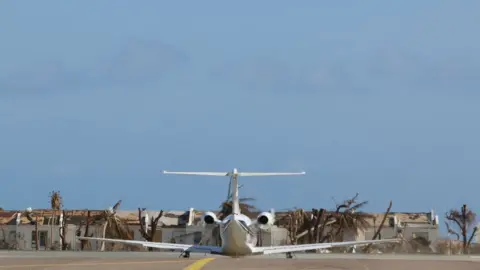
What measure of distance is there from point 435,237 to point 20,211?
43.3m

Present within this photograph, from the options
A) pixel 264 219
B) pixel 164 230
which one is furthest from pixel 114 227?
pixel 264 219

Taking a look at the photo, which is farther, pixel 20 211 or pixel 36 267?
pixel 20 211

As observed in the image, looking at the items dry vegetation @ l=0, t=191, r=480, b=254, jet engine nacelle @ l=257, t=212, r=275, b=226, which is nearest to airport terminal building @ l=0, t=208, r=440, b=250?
dry vegetation @ l=0, t=191, r=480, b=254

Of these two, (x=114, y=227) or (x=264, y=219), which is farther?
(x=114, y=227)

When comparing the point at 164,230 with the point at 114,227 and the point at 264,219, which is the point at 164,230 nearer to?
the point at 114,227

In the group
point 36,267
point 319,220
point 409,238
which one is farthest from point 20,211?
point 36,267

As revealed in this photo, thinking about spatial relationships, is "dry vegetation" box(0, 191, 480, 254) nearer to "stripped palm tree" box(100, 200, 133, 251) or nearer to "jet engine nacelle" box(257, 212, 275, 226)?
"stripped palm tree" box(100, 200, 133, 251)

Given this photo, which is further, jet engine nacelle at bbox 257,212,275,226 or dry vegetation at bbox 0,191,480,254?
dry vegetation at bbox 0,191,480,254

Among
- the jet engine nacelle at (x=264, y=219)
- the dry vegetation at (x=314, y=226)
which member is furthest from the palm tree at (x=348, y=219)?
the jet engine nacelle at (x=264, y=219)

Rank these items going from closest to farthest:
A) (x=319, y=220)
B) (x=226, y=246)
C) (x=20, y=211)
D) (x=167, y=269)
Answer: (x=167, y=269) < (x=226, y=246) < (x=319, y=220) < (x=20, y=211)

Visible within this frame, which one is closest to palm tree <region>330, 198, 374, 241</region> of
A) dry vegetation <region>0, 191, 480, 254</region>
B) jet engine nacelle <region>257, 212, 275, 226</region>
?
dry vegetation <region>0, 191, 480, 254</region>

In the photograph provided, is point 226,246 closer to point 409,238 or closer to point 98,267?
point 98,267

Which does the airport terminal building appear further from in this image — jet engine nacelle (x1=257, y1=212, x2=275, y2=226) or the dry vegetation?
jet engine nacelle (x1=257, y1=212, x2=275, y2=226)

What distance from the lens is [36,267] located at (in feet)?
85.9
